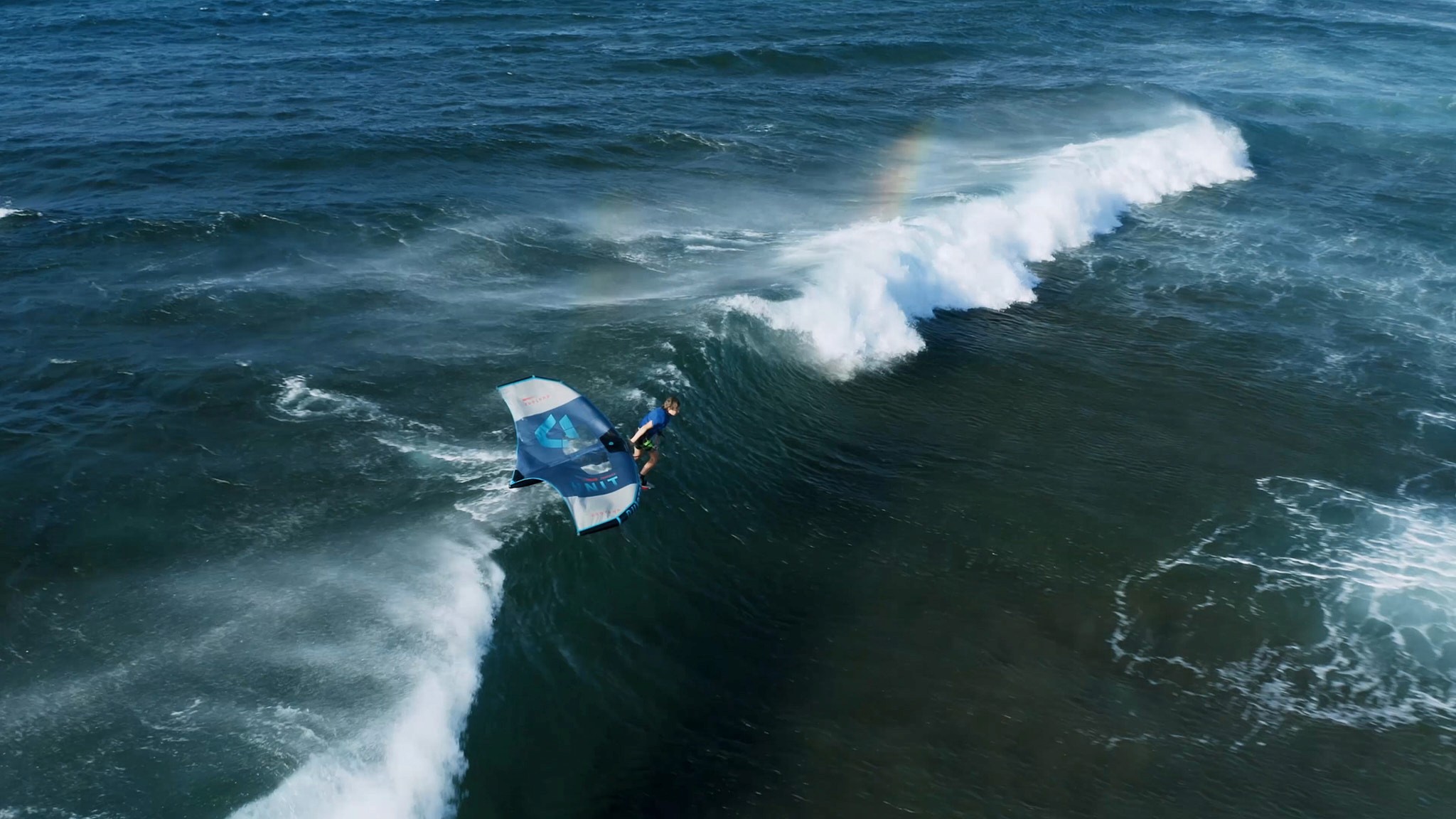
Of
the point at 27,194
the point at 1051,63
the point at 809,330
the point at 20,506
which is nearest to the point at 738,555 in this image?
the point at 809,330

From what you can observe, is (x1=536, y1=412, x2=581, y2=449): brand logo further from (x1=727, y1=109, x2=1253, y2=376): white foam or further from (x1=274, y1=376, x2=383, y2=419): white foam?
(x1=727, y1=109, x2=1253, y2=376): white foam

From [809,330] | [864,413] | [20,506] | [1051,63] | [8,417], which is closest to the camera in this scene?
[20,506]

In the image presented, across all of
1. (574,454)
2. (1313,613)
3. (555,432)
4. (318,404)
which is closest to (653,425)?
(574,454)

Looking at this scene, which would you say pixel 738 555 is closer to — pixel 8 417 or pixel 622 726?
pixel 622 726

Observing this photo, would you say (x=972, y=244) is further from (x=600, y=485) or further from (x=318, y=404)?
(x=318, y=404)

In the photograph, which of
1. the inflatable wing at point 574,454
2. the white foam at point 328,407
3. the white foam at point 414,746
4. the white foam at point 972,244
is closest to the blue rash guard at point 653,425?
the inflatable wing at point 574,454

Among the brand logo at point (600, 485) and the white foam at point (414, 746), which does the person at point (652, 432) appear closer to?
the brand logo at point (600, 485)
